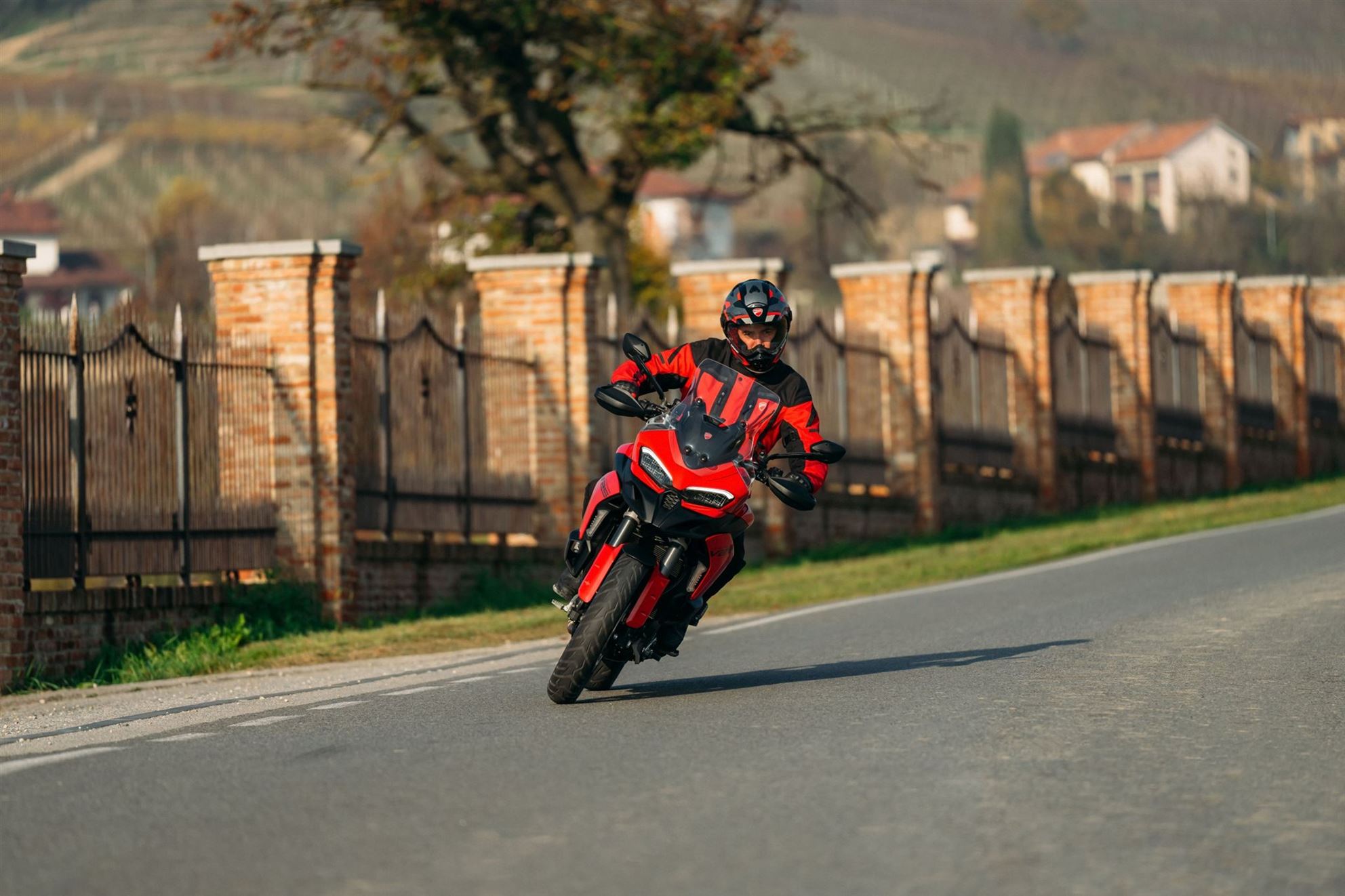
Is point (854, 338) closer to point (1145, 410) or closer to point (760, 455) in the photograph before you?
point (1145, 410)

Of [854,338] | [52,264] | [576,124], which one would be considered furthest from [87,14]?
[854,338]

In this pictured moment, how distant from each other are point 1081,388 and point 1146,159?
116 meters

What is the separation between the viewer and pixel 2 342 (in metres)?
12.6

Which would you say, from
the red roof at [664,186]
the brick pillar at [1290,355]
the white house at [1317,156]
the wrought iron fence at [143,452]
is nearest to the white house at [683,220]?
the red roof at [664,186]

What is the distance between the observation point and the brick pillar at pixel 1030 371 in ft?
90.4

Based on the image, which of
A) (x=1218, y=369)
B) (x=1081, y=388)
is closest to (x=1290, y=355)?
(x=1218, y=369)

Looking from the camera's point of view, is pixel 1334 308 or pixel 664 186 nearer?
pixel 1334 308

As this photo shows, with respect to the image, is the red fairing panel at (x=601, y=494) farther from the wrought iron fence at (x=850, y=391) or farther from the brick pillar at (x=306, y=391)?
the wrought iron fence at (x=850, y=391)

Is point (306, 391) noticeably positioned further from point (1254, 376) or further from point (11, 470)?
point (1254, 376)

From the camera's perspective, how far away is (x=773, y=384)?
964 centimetres

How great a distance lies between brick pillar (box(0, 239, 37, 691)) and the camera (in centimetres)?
1247

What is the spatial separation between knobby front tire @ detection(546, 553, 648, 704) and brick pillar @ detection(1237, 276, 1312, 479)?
2908 cm

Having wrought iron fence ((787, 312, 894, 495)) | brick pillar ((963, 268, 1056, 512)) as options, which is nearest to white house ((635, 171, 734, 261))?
brick pillar ((963, 268, 1056, 512))

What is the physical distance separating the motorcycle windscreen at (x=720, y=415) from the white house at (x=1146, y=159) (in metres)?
123
